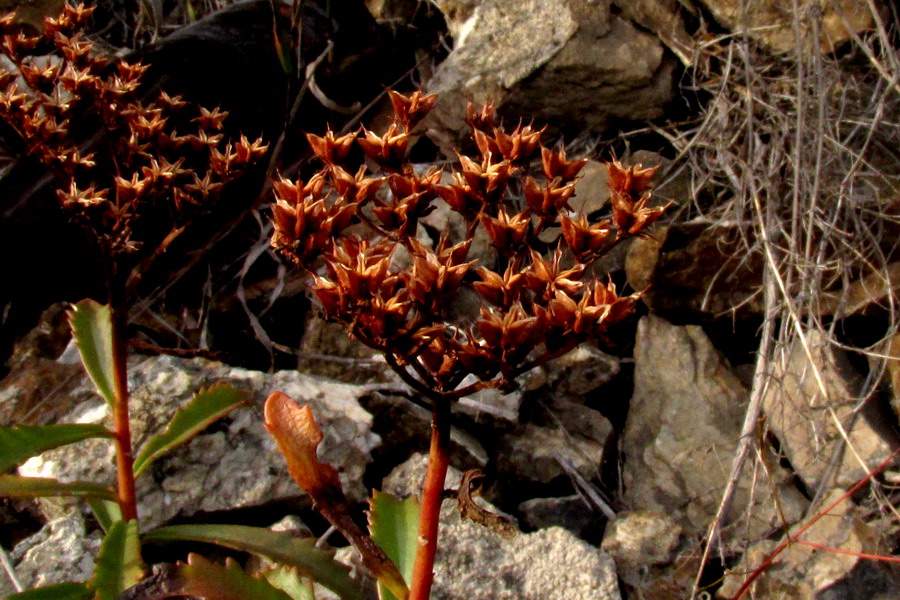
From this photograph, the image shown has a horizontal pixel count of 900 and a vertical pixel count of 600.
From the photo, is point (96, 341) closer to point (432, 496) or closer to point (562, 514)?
point (432, 496)

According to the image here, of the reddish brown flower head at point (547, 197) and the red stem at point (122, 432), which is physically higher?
the reddish brown flower head at point (547, 197)

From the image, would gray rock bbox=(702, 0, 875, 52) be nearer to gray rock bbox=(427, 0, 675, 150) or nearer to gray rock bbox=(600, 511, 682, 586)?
gray rock bbox=(427, 0, 675, 150)

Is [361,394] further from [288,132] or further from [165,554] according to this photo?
[288,132]

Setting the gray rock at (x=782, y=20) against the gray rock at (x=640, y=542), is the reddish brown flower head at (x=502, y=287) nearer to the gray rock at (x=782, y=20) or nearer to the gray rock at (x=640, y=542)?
the gray rock at (x=640, y=542)

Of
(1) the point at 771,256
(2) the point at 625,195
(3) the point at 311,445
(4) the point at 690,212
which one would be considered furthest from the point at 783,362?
(3) the point at 311,445

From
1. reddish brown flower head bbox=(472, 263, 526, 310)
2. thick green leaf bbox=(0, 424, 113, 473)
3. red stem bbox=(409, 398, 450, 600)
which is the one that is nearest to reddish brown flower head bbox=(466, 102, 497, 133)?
reddish brown flower head bbox=(472, 263, 526, 310)

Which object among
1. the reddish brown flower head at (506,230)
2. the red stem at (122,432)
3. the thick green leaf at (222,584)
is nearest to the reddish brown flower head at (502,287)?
the reddish brown flower head at (506,230)
